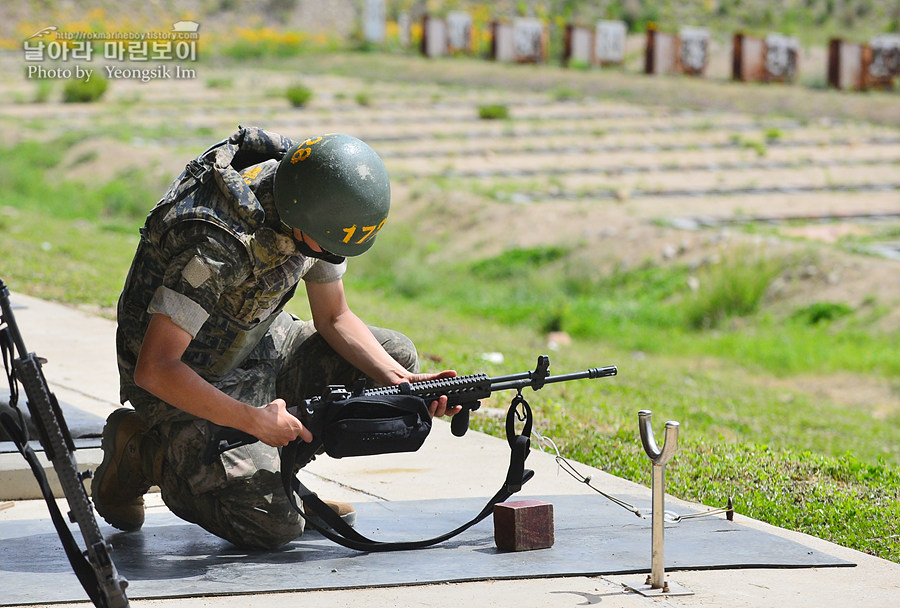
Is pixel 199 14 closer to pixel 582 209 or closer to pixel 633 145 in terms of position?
pixel 633 145

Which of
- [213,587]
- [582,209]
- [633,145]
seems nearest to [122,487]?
[213,587]

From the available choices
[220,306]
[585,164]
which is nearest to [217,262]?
[220,306]

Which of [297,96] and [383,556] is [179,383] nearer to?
[383,556]

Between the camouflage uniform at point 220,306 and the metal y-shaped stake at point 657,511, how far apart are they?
44.2 inches

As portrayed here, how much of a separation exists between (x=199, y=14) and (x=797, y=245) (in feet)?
162

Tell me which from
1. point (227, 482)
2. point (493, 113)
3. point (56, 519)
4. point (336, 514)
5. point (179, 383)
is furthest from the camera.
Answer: point (493, 113)

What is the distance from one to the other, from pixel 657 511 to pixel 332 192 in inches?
52.6

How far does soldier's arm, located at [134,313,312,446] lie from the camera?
11.6ft

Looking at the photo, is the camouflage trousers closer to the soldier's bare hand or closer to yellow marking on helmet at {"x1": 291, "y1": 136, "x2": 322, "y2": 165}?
the soldier's bare hand

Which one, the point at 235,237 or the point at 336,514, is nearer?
the point at 235,237

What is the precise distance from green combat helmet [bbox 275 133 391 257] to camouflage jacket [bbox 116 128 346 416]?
111 mm

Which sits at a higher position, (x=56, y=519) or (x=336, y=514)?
(x=56, y=519)

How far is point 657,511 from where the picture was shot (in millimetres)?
3602

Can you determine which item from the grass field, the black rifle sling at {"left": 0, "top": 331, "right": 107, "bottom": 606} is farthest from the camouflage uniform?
the grass field
